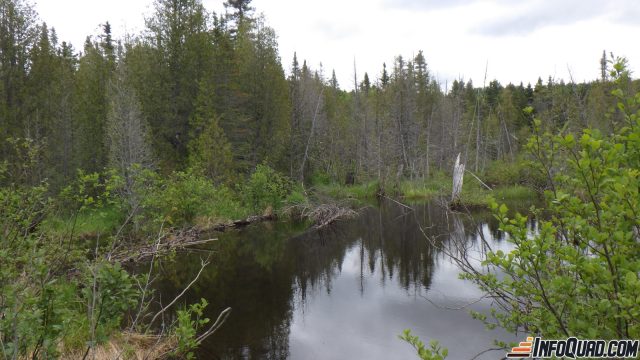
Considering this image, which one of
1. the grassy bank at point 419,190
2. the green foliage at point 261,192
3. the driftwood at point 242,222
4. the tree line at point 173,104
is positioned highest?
the tree line at point 173,104

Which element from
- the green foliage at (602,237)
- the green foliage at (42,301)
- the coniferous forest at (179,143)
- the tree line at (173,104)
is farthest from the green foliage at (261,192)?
the green foliage at (602,237)

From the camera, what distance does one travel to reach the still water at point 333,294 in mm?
7649

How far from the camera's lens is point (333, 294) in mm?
10836

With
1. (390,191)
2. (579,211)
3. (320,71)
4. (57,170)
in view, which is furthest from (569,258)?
(320,71)

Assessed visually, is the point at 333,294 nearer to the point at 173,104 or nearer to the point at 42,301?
the point at 42,301

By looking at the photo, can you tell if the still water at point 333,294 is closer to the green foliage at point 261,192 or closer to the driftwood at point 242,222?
the driftwood at point 242,222

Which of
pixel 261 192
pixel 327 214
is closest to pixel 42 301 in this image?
pixel 327 214

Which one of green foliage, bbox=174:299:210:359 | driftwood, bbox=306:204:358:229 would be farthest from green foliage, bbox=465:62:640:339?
driftwood, bbox=306:204:358:229

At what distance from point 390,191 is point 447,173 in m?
12.3

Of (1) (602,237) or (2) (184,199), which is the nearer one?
(1) (602,237)

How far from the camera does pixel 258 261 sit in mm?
13656

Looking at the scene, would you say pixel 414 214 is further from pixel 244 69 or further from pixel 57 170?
pixel 57 170

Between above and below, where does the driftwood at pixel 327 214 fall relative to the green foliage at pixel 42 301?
below

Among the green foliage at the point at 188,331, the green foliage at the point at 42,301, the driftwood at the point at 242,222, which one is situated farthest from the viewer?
the driftwood at the point at 242,222
